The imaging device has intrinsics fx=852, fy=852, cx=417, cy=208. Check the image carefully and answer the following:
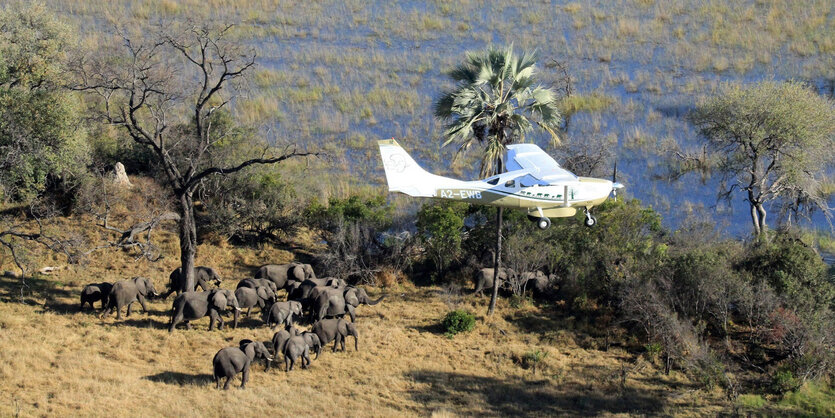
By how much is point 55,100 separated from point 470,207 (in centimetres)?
1836

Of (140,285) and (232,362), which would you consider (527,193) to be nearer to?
(232,362)

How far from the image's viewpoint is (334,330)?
2839cm

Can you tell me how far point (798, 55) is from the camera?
66250 mm

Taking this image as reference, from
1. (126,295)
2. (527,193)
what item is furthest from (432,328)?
(126,295)

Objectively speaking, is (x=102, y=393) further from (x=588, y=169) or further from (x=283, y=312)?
(x=588, y=169)

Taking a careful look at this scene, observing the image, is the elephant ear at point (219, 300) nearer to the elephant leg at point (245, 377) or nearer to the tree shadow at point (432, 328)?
the elephant leg at point (245, 377)

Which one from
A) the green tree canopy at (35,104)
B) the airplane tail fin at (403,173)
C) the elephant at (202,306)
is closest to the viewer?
the airplane tail fin at (403,173)

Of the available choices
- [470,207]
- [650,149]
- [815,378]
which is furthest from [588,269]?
[650,149]

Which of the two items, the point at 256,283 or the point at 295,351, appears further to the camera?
the point at 256,283

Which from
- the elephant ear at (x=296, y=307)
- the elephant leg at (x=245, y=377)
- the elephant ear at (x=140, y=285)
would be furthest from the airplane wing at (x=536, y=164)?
the elephant ear at (x=140, y=285)

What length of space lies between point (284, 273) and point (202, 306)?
20.2ft

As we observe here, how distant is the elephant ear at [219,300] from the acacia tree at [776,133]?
23.3m

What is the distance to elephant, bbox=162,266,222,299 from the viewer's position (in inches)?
1277

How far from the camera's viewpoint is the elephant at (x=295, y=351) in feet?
86.9
